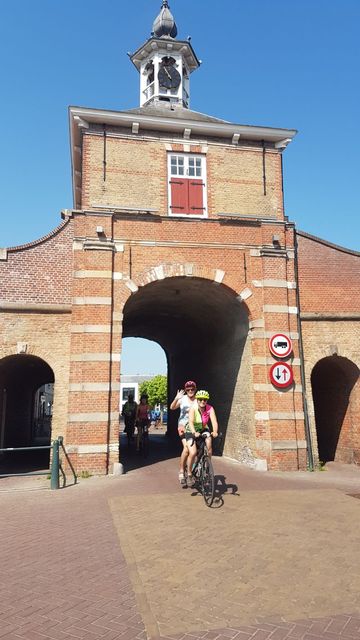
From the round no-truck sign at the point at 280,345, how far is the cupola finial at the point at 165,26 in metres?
16.4

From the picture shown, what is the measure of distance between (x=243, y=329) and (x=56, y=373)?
544 cm

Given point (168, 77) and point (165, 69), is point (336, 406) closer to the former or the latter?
point (168, 77)

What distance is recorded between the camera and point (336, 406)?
548 inches

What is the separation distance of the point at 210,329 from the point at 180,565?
11555mm

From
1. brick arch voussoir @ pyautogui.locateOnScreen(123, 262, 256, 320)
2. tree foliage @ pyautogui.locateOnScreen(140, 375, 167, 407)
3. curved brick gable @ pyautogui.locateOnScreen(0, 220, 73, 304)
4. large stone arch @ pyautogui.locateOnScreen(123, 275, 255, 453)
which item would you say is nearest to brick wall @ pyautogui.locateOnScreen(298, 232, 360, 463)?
brick arch voussoir @ pyautogui.locateOnScreen(123, 262, 256, 320)

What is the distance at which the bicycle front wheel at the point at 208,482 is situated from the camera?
7379 millimetres

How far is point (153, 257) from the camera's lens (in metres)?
12.1

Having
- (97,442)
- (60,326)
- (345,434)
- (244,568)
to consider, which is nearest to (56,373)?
(60,326)

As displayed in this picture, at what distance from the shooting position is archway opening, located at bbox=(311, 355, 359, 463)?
13.0 m

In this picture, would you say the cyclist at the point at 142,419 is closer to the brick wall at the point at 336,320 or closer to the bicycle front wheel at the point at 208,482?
the brick wall at the point at 336,320

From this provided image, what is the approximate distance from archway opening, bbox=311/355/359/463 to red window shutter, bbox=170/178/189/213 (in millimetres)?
6238

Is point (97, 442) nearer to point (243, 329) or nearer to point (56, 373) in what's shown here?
point (56, 373)

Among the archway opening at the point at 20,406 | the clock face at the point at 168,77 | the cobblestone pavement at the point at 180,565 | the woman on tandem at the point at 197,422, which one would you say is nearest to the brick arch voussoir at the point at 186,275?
the woman on tandem at the point at 197,422

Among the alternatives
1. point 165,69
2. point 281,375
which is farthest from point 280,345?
point 165,69
